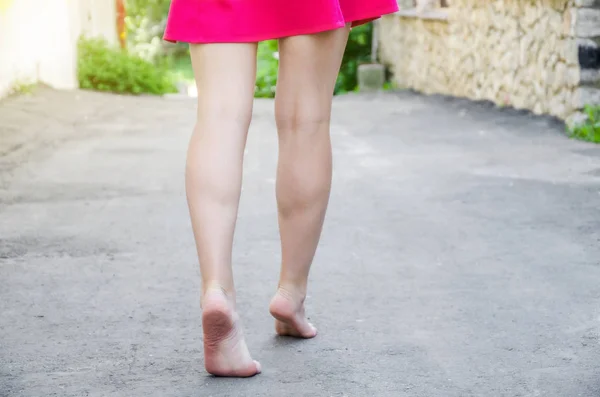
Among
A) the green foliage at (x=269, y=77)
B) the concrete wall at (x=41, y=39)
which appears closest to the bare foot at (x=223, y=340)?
the concrete wall at (x=41, y=39)

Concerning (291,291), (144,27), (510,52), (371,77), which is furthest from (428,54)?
(144,27)

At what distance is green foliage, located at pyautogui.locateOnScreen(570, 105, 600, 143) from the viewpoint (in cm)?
657

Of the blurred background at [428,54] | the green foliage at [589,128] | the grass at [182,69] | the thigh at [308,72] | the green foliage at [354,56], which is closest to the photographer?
the thigh at [308,72]

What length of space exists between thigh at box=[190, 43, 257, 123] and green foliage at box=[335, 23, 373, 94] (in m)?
13.3

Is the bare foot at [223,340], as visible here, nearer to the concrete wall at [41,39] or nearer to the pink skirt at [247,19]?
the pink skirt at [247,19]

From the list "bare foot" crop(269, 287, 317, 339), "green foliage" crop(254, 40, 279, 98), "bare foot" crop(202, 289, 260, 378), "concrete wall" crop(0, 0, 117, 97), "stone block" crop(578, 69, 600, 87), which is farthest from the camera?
"green foliage" crop(254, 40, 279, 98)

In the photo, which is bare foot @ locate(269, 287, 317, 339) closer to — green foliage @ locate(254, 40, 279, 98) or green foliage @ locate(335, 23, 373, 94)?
green foliage @ locate(335, 23, 373, 94)

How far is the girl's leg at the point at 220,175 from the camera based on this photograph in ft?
6.56

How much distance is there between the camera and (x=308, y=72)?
6.95 feet

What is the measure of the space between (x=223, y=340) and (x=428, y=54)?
35.9 feet

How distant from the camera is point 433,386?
2.01 meters

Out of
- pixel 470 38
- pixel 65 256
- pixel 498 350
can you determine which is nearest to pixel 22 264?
pixel 65 256

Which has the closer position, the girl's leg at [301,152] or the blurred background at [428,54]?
the girl's leg at [301,152]

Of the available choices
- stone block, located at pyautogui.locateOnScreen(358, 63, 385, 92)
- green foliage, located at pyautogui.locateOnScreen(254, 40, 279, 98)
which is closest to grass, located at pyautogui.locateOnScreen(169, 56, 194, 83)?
green foliage, located at pyautogui.locateOnScreen(254, 40, 279, 98)
